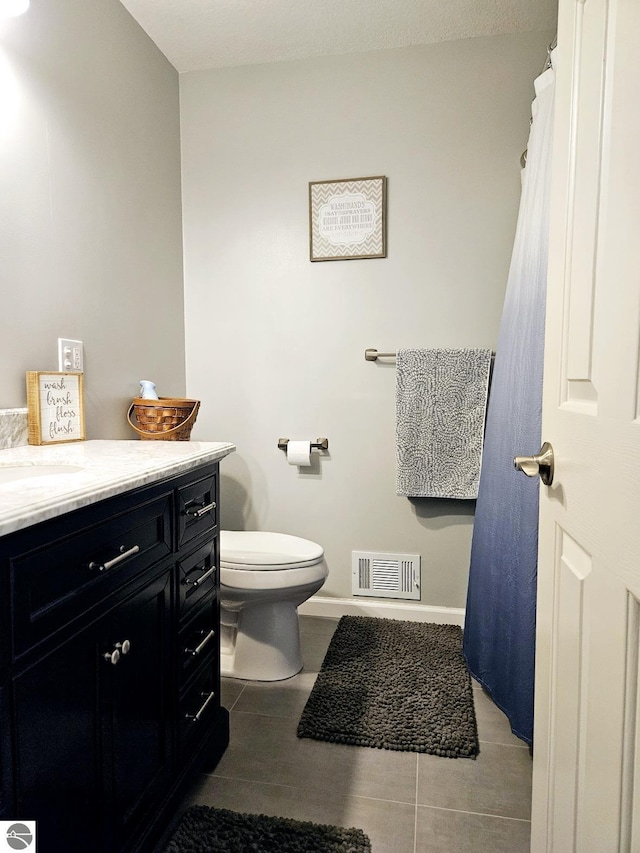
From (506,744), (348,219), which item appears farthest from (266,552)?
(348,219)

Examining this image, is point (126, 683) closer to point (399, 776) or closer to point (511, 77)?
point (399, 776)

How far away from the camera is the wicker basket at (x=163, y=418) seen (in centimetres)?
192

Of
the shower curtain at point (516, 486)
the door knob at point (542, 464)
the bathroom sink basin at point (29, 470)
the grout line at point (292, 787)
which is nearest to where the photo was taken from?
the door knob at point (542, 464)

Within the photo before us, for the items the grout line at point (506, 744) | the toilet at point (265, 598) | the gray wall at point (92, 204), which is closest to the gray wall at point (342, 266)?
the gray wall at point (92, 204)

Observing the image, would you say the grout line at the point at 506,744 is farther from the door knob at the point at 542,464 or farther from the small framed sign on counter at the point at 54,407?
the small framed sign on counter at the point at 54,407

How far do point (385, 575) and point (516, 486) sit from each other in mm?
937

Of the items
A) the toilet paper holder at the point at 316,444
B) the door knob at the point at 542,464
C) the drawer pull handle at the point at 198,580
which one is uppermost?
the door knob at the point at 542,464

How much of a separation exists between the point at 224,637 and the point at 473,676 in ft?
3.04

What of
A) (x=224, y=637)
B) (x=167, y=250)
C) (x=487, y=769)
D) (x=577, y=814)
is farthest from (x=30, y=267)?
(x=487, y=769)

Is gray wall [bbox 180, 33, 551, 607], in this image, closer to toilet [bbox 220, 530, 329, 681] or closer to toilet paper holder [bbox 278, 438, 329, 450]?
toilet paper holder [bbox 278, 438, 329, 450]

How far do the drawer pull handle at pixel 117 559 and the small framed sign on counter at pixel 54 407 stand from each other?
2.14 ft

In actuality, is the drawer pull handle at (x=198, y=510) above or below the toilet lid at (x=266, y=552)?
above

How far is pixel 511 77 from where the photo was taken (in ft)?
7.44

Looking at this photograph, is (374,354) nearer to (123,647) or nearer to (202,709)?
(202,709)
